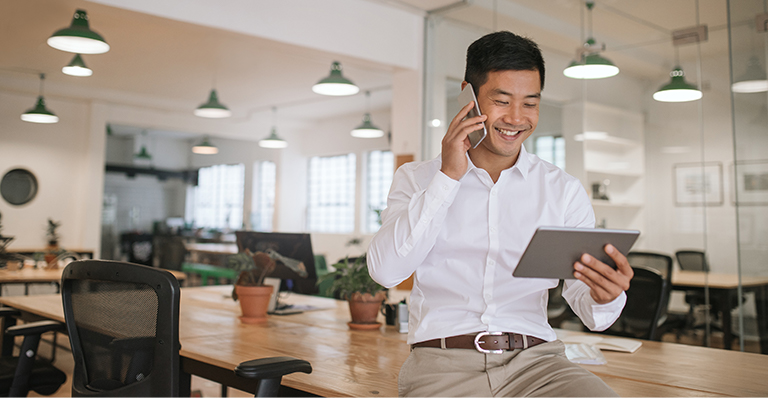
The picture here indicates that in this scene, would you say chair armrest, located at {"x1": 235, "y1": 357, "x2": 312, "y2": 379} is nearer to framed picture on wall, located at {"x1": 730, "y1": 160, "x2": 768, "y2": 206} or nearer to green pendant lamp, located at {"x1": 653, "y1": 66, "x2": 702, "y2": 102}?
framed picture on wall, located at {"x1": 730, "y1": 160, "x2": 768, "y2": 206}

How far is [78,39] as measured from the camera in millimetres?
3840

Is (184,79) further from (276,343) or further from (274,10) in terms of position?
(276,343)

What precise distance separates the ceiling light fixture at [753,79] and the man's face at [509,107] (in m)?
3.23

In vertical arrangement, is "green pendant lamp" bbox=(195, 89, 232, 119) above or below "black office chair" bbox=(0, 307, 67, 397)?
above

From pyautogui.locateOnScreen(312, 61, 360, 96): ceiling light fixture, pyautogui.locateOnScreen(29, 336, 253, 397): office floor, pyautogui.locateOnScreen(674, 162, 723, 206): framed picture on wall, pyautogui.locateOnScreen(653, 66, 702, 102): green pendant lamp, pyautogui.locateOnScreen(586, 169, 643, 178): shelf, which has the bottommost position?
pyautogui.locateOnScreen(29, 336, 253, 397): office floor

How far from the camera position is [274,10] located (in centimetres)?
463

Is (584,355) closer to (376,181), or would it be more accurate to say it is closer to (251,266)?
Result: (251,266)

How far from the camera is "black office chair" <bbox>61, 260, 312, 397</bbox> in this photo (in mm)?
1545

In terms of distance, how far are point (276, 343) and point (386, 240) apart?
107 cm

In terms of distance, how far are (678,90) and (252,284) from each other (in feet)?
12.5

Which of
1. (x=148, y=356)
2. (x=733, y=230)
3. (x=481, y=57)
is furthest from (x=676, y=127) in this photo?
(x=148, y=356)

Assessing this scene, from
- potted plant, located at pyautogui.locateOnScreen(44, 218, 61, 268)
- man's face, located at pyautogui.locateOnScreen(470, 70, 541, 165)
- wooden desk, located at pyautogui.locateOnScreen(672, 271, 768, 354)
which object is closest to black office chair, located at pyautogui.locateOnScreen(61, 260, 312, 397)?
man's face, located at pyautogui.locateOnScreen(470, 70, 541, 165)

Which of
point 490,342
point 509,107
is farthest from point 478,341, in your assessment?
point 509,107

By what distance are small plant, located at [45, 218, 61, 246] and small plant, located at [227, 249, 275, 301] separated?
6.75m
